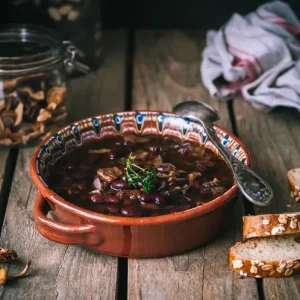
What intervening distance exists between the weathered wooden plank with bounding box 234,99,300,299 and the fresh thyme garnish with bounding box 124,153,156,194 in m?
0.28

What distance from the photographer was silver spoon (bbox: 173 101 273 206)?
1243 millimetres

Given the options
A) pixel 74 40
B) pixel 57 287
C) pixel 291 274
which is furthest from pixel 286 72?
pixel 57 287

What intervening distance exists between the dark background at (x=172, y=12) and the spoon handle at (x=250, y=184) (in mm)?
1144

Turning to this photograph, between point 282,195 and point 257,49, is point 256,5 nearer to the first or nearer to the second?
point 257,49

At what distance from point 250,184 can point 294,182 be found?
240mm

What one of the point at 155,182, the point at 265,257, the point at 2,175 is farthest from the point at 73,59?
the point at 265,257


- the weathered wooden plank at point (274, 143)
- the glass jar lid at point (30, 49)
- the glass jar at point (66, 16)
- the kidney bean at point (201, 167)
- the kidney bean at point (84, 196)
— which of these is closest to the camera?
the kidney bean at point (84, 196)

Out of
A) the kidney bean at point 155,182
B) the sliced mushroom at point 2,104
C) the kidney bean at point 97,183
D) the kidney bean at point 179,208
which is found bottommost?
the sliced mushroom at point 2,104

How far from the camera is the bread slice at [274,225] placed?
124 cm

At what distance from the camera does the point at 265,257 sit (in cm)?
123

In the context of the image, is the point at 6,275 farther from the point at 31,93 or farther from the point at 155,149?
the point at 31,93

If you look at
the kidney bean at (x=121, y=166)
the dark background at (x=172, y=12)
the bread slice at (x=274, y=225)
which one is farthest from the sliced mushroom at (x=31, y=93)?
the dark background at (x=172, y=12)

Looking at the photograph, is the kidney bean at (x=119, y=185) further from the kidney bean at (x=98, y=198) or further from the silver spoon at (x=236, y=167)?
the silver spoon at (x=236, y=167)

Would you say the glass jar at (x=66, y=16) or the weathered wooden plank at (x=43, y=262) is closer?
the weathered wooden plank at (x=43, y=262)
